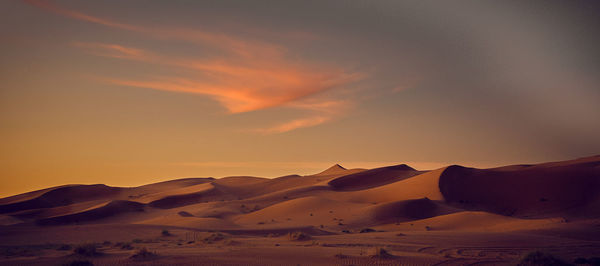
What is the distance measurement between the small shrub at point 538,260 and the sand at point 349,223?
729mm

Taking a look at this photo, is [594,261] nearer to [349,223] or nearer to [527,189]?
[349,223]

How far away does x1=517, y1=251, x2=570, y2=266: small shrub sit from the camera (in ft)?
41.8

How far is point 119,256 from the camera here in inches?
593

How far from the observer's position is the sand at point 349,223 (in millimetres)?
15578

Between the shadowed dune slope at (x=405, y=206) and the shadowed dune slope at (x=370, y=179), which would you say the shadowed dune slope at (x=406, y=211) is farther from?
the shadowed dune slope at (x=370, y=179)

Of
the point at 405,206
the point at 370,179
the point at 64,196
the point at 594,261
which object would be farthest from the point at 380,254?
the point at 64,196

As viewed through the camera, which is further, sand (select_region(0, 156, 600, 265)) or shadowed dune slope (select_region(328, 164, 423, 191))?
shadowed dune slope (select_region(328, 164, 423, 191))

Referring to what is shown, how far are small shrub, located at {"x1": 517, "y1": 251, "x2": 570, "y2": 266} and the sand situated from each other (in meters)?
0.73

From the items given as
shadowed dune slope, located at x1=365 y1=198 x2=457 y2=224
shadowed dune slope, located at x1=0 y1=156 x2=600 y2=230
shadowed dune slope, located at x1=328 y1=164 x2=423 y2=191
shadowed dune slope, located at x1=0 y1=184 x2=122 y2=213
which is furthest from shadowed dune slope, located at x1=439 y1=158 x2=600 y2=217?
shadowed dune slope, located at x1=0 y1=184 x2=122 y2=213

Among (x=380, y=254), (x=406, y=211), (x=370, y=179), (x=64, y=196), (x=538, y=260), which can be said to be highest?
(x=64, y=196)

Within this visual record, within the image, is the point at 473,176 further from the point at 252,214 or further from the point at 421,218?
the point at 252,214

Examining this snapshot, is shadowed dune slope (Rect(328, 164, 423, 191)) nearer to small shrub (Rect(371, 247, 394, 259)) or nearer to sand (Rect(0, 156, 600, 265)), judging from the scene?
sand (Rect(0, 156, 600, 265))

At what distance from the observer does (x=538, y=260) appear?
504 inches

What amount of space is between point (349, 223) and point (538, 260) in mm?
22536
